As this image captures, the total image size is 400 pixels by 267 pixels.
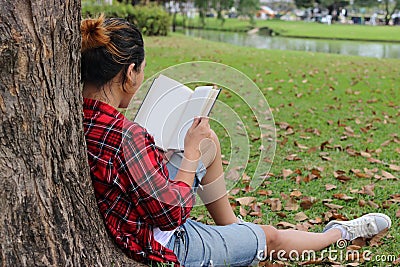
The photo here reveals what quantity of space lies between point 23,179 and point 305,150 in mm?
3492

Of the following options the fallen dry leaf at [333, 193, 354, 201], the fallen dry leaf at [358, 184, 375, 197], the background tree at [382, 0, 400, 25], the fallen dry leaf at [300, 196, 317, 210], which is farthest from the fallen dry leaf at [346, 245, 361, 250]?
the background tree at [382, 0, 400, 25]

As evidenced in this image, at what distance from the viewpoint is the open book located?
7.41 feet

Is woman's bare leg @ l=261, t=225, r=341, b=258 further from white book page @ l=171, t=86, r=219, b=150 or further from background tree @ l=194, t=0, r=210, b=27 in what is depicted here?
background tree @ l=194, t=0, r=210, b=27

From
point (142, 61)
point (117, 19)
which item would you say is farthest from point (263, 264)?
point (117, 19)

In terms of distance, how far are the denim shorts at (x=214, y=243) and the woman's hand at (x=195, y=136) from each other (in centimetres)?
19

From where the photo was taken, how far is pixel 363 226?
3059mm

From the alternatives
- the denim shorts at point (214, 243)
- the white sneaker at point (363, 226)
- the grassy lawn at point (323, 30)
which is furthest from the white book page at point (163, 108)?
the grassy lawn at point (323, 30)

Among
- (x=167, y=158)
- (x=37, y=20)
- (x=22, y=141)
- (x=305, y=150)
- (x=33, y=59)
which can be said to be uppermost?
(x=37, y=20)

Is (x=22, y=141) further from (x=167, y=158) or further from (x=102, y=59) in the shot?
(x=167, y=158)

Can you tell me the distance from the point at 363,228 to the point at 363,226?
11 millimetres

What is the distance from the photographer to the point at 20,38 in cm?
183

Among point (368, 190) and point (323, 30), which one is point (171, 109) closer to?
point (368, 190)

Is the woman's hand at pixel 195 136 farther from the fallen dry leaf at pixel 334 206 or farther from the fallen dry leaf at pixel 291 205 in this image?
the fallen dry leaf at pixel 334 206

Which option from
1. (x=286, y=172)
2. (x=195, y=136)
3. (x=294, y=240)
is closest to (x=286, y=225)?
(x=294, y=240)
